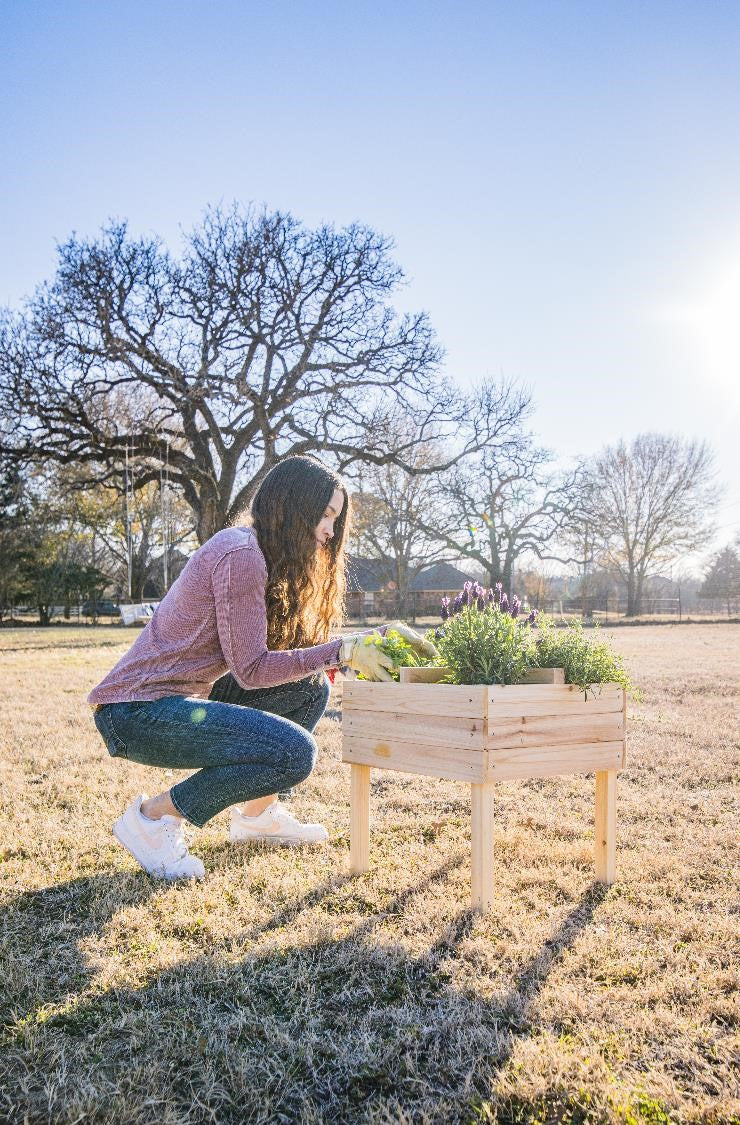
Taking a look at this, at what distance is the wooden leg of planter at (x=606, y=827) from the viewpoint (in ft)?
8.56

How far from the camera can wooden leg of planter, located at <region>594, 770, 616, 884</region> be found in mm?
2609

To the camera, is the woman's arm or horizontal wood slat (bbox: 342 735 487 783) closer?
horizontal wood slat (bbox: 342 735 487 783)

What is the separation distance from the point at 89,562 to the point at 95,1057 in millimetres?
41590

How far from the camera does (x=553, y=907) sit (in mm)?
2402

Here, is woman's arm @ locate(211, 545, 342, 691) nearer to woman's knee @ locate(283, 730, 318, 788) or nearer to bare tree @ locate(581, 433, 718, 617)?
woman's knee @ locate(283, 730, 318, 788)

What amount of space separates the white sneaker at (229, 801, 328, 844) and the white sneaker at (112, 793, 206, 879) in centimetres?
37

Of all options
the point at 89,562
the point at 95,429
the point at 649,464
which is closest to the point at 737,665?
the point at 95,429

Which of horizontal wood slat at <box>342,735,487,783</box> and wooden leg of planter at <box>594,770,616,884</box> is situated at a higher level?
horizontal wood slat at <box>342,735,487,783</box>

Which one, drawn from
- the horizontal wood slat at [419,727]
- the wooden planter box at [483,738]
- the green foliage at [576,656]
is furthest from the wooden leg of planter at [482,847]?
the green foliage at [576,656]

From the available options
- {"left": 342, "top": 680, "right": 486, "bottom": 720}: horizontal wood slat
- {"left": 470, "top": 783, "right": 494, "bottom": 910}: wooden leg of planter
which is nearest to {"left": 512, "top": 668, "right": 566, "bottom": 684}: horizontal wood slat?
{"left": 342, "top": 680, "right": 486, "bottom": 720}: horizontal wood slat

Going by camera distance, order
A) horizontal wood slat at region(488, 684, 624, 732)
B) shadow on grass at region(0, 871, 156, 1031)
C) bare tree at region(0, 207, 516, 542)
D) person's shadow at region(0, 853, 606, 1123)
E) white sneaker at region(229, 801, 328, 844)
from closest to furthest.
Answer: person's shadow at region(0, 853, 606, 1123), shadow on grass at region(0, 871, 156, 1031), horizontal wood slat at region(488, 684, 624, 732), white sneaker at region(229, 801, 328, 844), bare tree at region(0, 207, 516, 542)

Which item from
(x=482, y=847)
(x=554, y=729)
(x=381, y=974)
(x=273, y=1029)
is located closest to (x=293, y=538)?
(x=554, y=729)

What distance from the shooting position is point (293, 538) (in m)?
2.71

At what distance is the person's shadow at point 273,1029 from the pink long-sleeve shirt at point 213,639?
2.39 ft
